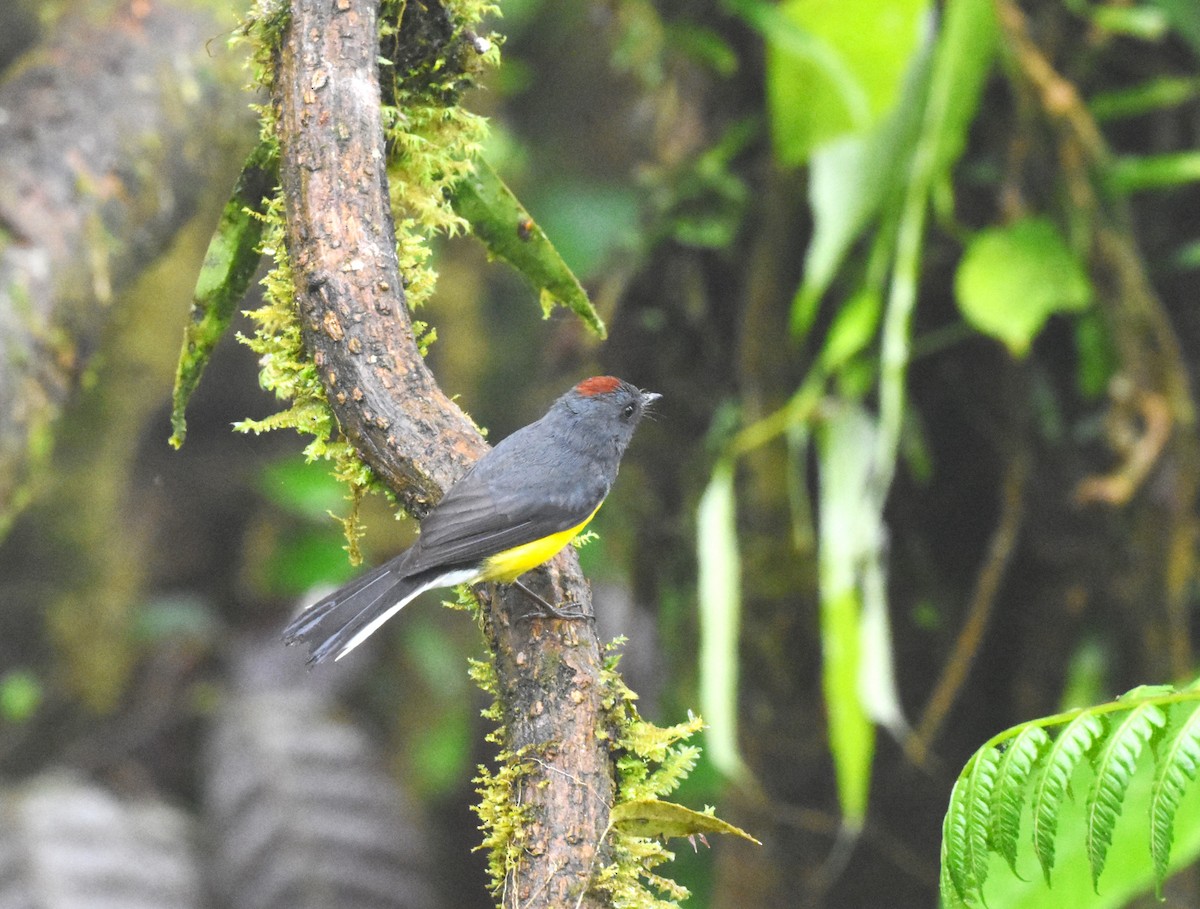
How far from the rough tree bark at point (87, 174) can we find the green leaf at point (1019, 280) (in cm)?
173

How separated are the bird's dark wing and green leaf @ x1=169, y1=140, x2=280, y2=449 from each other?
1.22ft

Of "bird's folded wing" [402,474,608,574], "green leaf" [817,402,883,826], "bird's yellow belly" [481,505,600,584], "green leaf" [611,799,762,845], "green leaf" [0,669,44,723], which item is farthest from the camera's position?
"green leaf" [0,669,44,723]

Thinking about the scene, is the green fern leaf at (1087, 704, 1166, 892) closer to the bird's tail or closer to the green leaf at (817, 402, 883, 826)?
the bird's tail

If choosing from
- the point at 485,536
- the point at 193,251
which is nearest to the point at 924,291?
the point at 485,536

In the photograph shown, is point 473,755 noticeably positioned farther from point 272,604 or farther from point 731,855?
point 731,855

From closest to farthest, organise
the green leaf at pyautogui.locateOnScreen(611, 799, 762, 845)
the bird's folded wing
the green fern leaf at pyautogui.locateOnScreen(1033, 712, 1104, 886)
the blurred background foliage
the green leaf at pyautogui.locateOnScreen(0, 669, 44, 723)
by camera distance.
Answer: the green leaf at pyautogui.locateOnScreen(611, 799, 762, 845) → the green fern leaf at pyautogui.locateOnScreen(1033, 712, 1104, 886) → the bird's folded wing → the blurred background foliage → the green leaf at pyautogui.locateOnScreen(0, 669, 44, 723)

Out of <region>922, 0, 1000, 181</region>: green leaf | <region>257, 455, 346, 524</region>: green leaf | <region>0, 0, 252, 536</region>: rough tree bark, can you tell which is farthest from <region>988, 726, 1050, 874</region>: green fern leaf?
<region>257, 455, 346, 524</region>: green leaf

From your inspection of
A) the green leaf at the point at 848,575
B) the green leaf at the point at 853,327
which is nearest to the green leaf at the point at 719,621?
the green leaf at the point at 848,575

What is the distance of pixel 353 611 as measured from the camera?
1730 mm

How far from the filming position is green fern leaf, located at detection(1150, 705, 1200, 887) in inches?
49.4

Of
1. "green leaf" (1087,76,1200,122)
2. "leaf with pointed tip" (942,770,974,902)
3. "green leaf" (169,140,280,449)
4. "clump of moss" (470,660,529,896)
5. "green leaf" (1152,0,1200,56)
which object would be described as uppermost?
"green leaf" (169,140,280,449)

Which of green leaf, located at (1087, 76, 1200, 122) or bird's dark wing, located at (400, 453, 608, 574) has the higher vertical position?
green leaf, located at (1087, 76, 1200, 122)

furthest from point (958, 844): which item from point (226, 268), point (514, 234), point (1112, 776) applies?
point (226, 268)

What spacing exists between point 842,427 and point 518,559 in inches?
60.2
